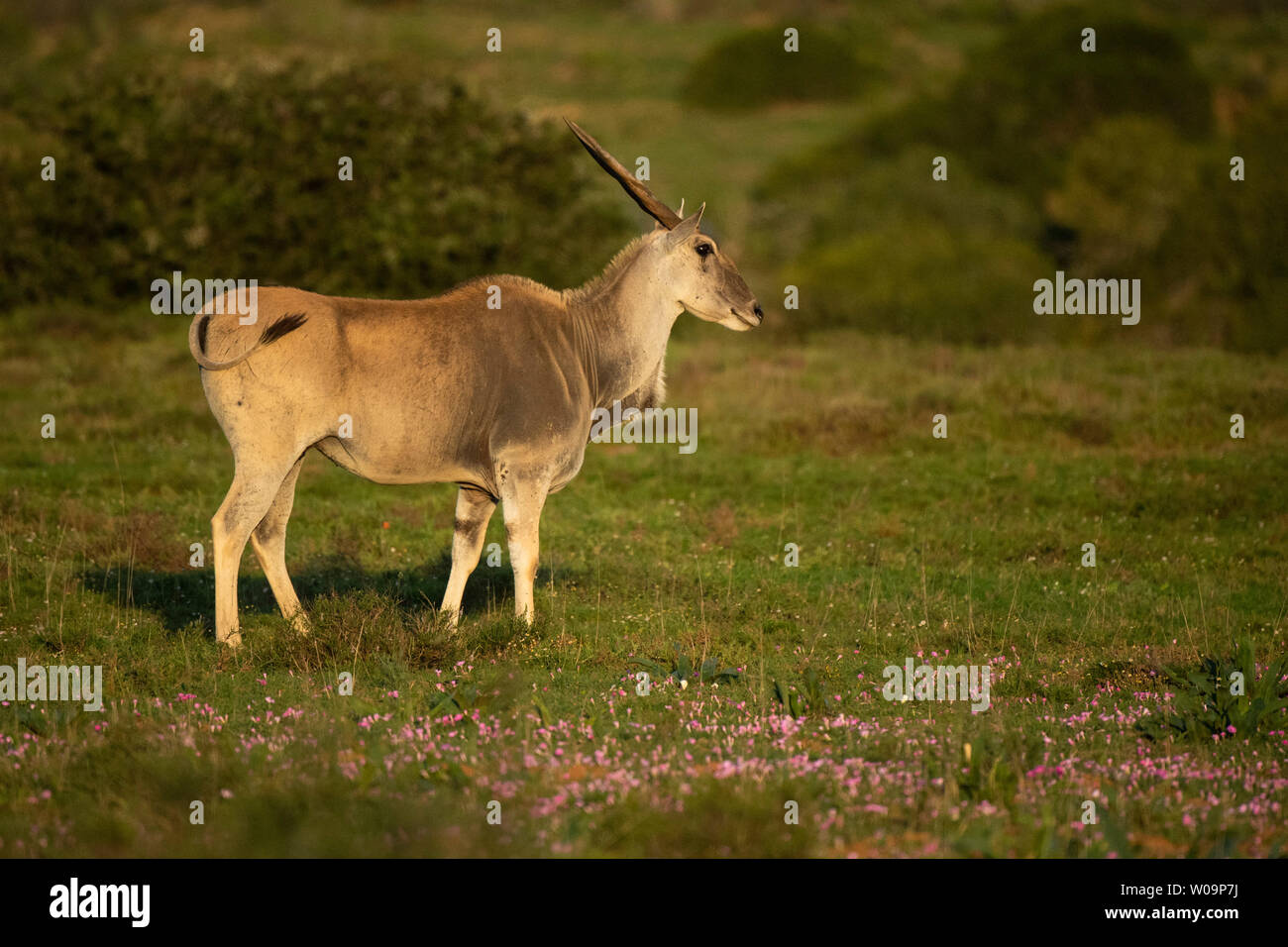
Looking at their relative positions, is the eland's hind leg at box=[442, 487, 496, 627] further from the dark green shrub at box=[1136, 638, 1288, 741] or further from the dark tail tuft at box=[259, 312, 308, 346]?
the dark green shrub at box=[1136, 638, 1288, 741]

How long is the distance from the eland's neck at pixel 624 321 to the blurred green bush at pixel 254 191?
13.1m

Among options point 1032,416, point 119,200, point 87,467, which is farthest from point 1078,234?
point 87,467

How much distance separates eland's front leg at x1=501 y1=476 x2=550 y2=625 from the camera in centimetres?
960

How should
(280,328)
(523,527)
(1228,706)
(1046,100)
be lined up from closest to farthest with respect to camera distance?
(1228,706)
(280,328)
(523,527)
(1046,100)

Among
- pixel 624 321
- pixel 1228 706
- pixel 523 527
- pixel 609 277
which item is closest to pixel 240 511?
pixel 523 527

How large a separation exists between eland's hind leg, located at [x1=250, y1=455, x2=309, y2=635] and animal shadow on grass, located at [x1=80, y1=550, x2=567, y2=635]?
1.17 feet

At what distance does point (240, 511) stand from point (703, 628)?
10.3 feet

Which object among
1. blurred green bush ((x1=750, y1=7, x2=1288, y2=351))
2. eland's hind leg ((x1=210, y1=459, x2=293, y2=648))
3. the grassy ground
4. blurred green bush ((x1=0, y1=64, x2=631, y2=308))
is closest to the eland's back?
eland's hind leg ((x1=210, y1=459, x2=293, y2=648))

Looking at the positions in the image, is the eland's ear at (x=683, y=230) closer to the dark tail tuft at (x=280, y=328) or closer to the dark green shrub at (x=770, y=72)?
the dark tail tuft at (x=280, y=328)

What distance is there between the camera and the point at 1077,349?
21.5 m

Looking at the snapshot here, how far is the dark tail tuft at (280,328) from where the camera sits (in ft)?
29.9

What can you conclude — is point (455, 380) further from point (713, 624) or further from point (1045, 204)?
point (1045, 204)

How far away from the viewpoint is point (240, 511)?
30.4ft
